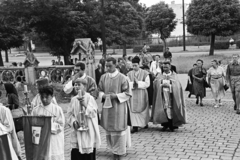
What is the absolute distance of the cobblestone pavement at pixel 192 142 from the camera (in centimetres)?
690

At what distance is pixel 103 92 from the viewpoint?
6.87 meters

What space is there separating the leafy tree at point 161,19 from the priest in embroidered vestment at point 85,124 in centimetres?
3089

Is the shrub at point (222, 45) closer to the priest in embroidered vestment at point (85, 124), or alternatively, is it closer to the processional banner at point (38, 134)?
the priest in embroidered vestment at point (85, 124)

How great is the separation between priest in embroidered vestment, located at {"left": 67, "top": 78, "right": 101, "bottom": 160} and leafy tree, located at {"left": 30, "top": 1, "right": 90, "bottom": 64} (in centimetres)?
1450

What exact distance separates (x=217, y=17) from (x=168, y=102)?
20.8 metres

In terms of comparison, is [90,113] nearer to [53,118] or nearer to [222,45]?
[53,118]

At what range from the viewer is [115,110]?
6.70m

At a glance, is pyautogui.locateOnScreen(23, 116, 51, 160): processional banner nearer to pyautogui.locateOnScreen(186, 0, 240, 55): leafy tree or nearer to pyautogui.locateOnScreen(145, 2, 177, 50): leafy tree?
pyautogui.locateOnScreen(186, 0, 240, 55): leafy tree

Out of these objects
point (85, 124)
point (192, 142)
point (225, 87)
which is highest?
point (85, 124)

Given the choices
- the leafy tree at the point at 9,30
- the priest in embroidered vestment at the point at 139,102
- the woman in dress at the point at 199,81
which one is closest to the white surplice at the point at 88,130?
the priest in embroidered vestment at the point at 139,102

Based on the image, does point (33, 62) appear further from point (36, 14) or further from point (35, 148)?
point (35, 148)


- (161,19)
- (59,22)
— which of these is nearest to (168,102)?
(59,22)

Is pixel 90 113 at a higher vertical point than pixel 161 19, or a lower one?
lower

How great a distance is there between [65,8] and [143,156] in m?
14.8
